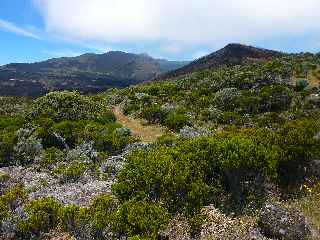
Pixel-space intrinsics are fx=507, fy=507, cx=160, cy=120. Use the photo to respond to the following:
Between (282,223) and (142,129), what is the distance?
19.5 metres

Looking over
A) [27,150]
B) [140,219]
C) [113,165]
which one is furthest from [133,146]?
[140,219]

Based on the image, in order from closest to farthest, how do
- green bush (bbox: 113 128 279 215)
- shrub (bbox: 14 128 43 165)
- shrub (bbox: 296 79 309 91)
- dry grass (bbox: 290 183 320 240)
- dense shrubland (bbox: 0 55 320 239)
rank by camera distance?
dry grass (bbox: 290 183 320 240) → dense shrubland (bbox: 0 55 320 239) → green bush (bbox: 113 128 279 215) → shrub (bbox: 14 128 43 165) → shrub (bbox: 296 79 309 91)

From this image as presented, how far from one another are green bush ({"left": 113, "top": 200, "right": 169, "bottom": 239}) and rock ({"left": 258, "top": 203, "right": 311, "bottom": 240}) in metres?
2.16

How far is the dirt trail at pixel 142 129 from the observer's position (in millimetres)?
27031

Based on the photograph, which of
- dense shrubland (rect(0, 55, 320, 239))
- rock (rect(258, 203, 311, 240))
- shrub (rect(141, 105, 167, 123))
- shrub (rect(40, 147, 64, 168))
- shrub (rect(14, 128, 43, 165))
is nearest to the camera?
rock (rect(258, 203, 311, 240))

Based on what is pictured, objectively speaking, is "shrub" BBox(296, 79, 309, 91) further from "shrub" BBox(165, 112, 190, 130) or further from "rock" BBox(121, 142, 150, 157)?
"rock" BBox(121, 142, 150, 157)

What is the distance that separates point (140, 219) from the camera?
1080 cm

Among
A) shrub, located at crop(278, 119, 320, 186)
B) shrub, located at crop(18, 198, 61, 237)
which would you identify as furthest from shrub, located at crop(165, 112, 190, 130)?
shrub, located at crop(18, 198, 61, 237)

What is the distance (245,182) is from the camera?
13258 millimetres

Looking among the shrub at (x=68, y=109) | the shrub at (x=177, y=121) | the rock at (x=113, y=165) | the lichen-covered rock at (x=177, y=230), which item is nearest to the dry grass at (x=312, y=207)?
the lichen-covered rock at (x=177, y=230)

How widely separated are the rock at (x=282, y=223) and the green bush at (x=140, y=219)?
2.16 metres

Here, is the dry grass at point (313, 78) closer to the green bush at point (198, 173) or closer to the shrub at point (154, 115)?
the shrub at point (154, 115)

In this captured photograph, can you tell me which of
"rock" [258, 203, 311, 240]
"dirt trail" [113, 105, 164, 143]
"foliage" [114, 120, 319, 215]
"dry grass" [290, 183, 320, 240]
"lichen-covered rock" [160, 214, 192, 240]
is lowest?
"dirt trail" [113, 105, 164, 143]

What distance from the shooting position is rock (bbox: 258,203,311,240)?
34.1 ft
